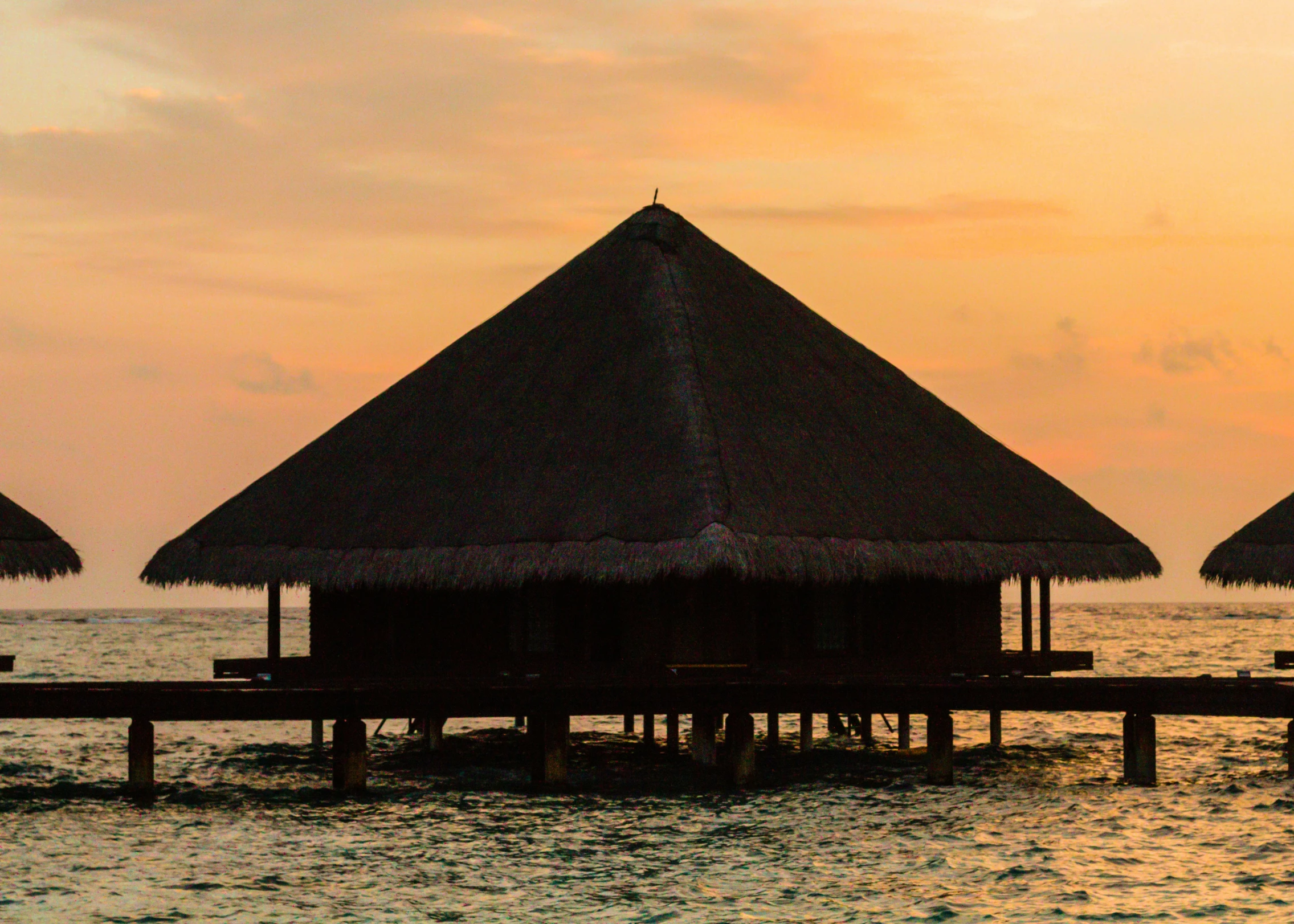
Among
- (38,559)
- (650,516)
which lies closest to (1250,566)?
(650,516)

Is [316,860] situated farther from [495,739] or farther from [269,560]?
[495,739]

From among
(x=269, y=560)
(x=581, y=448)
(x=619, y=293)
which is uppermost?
(x=619, y=293)

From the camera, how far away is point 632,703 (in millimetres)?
24547

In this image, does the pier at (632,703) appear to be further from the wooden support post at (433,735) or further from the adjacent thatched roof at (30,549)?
the wooden support post at (433,735)

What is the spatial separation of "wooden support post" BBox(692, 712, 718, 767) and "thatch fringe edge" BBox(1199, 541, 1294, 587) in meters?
10.1

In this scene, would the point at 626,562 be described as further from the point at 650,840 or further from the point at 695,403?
the point at 650,840

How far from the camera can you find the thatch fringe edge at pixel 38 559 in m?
27.2

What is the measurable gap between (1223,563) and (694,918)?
17.3 metres

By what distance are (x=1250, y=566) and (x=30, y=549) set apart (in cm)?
2010

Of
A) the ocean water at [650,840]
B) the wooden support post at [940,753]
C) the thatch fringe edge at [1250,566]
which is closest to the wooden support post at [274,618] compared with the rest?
the ocean water at [650,840]

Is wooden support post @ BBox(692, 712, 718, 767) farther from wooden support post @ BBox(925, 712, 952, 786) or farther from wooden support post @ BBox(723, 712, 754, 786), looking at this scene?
wooden support post @ BBox(925, 712, 952, 786)

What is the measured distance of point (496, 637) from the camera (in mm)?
27281

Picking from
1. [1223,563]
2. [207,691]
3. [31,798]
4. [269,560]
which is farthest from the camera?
[1223,563]

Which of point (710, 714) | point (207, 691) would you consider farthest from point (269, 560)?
point (710, 714)
